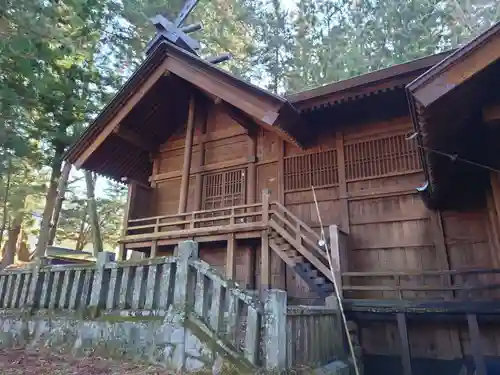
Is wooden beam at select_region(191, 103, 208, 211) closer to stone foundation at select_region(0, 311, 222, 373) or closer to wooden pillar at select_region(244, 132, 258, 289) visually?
wooden pillar at select_region(244, 132, 258, 289)

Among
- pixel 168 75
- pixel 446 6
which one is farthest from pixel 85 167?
pixel 446 6

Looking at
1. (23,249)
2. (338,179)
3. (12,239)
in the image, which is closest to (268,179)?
(338,179)

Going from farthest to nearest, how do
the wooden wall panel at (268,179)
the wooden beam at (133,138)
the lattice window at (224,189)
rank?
the wooden beam at (133,138) < the lattice window at (224,189) < the wooden wall panel at (268,179)

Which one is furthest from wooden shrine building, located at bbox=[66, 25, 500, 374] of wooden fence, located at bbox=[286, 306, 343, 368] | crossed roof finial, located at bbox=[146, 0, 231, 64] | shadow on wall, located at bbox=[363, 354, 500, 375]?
crossed roof finial, located at bbox=[146, 0, 231, 64]

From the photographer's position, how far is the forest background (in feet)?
32.9

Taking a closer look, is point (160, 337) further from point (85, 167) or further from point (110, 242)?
point (110, 242)

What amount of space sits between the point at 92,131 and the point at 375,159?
8064 millimetres

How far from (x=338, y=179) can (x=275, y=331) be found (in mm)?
5997

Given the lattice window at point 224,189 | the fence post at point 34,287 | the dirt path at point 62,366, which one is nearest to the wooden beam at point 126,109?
the lattice window at point 224,189

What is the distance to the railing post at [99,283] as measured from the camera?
4969 mm

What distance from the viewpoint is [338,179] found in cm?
914

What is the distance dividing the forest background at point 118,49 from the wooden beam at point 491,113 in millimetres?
9157

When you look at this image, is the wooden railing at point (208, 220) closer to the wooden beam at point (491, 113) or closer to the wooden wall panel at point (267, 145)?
the wooden wall panel at point (267, 145)

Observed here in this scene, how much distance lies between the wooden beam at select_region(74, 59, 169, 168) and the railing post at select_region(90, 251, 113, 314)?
6565mm
